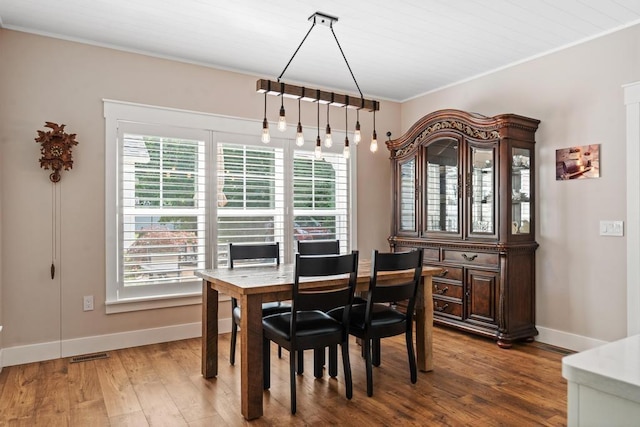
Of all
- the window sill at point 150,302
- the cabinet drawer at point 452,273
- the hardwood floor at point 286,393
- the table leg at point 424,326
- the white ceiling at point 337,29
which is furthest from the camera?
the cabinet drawer at point 452,273

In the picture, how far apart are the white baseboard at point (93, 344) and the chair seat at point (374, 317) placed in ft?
5.71

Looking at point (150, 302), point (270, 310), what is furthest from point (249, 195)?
point (270, 310)

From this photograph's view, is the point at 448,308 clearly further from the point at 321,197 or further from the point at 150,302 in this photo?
the point at 150,302

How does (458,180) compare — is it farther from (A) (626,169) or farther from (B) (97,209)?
(B) (97,209)

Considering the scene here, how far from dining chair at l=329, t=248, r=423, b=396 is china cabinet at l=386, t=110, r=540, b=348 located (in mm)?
1221

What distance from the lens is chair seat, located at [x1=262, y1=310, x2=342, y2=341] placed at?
106 inches

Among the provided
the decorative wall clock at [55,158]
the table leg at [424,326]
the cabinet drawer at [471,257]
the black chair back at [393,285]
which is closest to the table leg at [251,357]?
the black chair back at [393,285]

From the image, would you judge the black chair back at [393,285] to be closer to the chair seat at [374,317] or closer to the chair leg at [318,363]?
the chair seat at [374,317]

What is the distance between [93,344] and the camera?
149 inches

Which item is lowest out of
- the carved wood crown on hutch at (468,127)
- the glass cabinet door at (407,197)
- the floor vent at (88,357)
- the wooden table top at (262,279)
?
the floor vent at (88,357)

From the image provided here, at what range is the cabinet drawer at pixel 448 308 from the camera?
14.1ft

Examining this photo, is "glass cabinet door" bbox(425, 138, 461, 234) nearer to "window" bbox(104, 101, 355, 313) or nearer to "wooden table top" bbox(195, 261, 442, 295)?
"wooden table top" bbox(195, 261, 442, 295)

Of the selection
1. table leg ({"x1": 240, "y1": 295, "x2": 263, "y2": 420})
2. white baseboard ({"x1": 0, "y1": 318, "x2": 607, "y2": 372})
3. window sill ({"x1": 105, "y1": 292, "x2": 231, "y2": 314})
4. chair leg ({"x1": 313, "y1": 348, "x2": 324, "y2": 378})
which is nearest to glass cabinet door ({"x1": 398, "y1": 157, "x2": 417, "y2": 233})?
white baseboard ({"x1": 0, "y1": 318, "x2": 607, "y2": 372})

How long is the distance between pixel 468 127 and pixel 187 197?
279 cm
